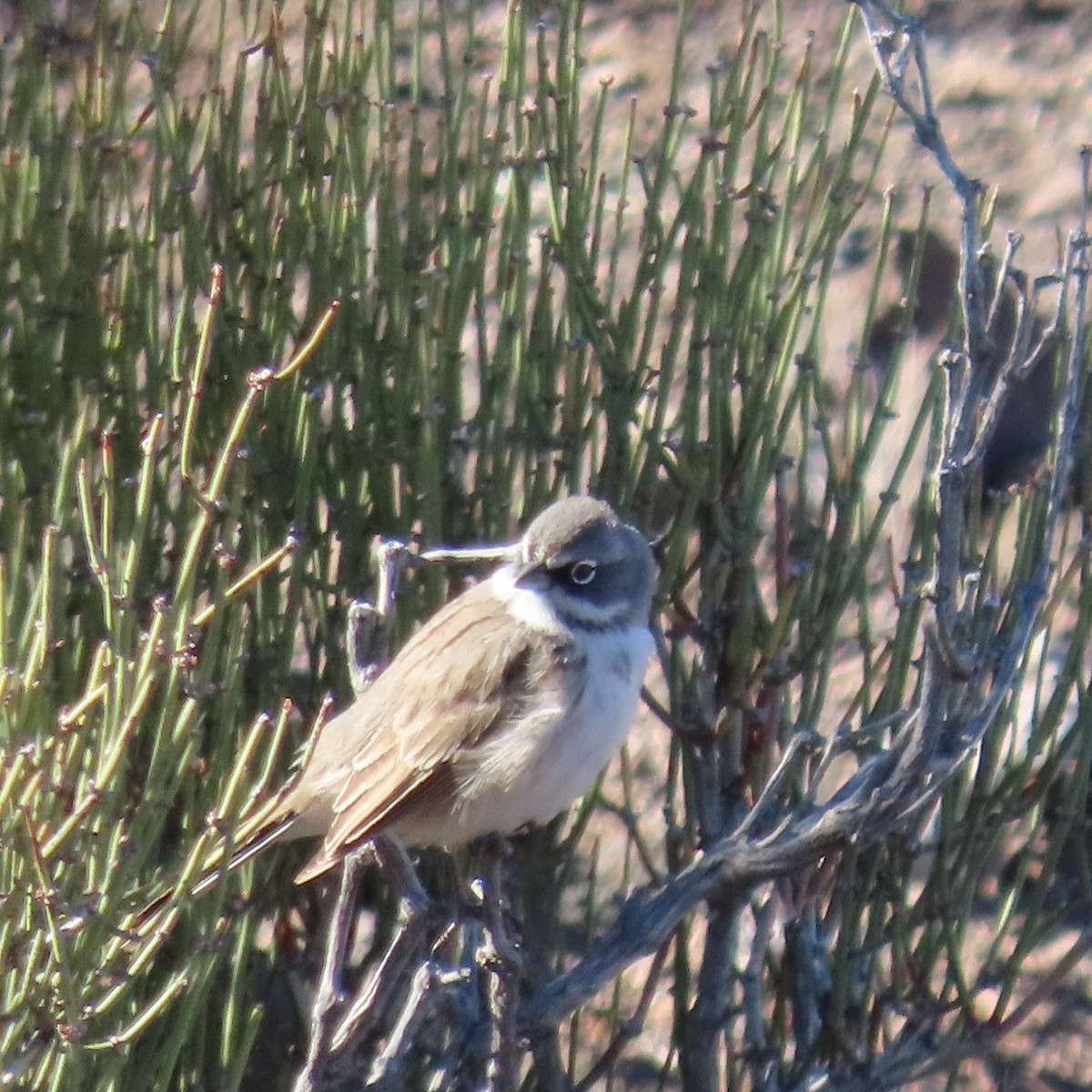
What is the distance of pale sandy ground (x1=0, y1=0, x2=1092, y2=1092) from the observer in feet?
22.1

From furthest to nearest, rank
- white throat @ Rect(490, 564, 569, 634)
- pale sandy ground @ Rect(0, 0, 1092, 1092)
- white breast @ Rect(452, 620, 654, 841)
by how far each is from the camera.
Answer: pale sandy ground @ Rect(0, 0, 1092, 1092) < white throat @ Rect(490, 564, 569, 634) < white breast @ Rect(452, 620, 654, 841)

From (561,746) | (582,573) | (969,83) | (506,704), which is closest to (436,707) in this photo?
(506,704)

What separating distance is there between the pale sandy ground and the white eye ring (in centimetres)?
242

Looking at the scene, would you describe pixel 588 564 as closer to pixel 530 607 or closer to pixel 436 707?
pixel 530 607

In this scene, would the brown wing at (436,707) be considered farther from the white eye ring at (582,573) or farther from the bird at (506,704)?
the white eye ring at (582,573)

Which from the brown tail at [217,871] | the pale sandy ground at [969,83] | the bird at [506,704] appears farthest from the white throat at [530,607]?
the pale sandy ground at [969,83]

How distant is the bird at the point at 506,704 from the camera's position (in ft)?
11.5

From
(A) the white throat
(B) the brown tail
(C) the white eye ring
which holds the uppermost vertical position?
(C) the white eye ring

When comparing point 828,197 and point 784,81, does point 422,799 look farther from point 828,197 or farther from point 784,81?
point 784,81

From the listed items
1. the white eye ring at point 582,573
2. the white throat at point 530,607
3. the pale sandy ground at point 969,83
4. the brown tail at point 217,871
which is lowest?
the brown tail at point 217,871

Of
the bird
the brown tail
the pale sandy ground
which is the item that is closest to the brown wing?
the bird

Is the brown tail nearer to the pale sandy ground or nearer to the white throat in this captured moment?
the white throat

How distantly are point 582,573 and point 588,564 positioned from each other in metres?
0.04

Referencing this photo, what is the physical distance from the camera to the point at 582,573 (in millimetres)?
3590
